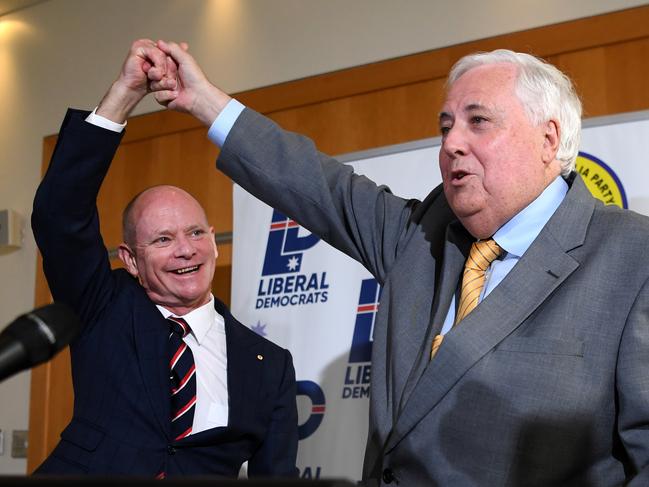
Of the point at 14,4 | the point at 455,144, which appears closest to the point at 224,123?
the point at 455,144

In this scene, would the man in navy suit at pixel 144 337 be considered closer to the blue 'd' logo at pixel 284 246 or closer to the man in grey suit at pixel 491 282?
the man in grey suit at pixel 491 282

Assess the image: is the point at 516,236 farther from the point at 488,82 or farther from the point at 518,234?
the point at 488,82

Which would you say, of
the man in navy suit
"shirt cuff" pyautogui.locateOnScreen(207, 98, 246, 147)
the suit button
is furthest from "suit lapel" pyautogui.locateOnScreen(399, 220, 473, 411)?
the man in navy suit

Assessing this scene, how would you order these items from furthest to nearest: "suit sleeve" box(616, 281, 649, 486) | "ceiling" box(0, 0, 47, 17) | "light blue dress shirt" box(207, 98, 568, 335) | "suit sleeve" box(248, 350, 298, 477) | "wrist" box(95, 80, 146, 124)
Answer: "ceiling" box(0, 0, 47, 17)
"suit sleeve" box(248, 350, 298, 477)
"wrist" box(95, 80, 146, 124)
"light blue dress shirt" box(207, 98, 568, 335)
"suit sleeve" box(616, 281, 649, 486)

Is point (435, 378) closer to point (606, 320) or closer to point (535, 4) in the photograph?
point (606, 320)

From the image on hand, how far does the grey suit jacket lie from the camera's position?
1604 mm

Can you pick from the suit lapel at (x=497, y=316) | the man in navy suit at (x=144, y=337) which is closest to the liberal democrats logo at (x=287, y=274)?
the man in navy suit at (x=144, y=337)

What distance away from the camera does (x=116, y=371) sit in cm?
249

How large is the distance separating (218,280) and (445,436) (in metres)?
2.51

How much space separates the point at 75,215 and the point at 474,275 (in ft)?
3.52

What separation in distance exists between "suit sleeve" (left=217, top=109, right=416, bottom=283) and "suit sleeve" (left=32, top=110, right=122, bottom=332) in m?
0.41

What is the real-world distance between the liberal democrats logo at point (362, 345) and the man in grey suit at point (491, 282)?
3.24 ft

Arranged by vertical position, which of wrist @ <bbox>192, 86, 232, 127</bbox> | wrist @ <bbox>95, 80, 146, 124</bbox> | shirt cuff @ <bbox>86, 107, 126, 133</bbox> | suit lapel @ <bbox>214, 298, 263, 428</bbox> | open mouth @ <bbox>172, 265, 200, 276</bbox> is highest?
wrist @ <bbox>95, 80, 146, 124</bbox>

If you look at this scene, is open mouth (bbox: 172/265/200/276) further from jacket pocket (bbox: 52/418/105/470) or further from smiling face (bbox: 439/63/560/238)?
smiling face (bbox: 439/63/560/238)
